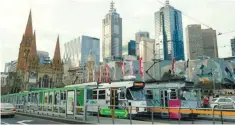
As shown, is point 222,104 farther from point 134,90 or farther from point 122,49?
point 122,49

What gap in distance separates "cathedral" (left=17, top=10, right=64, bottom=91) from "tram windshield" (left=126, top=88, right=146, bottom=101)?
271 ft

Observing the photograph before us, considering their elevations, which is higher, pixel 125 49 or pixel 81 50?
pixel 125 49

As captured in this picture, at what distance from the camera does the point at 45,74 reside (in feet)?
342

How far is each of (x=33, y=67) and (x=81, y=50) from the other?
5566cm

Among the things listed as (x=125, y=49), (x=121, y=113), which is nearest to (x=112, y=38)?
(x=125, y=49)

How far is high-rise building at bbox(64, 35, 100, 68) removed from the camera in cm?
15525

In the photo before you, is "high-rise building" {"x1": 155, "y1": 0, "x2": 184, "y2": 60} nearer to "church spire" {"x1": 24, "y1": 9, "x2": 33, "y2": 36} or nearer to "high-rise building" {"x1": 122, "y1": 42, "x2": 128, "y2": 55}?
"church spire" {"x1": 24, "y1": 9, "x2": 33, "y2": 36}

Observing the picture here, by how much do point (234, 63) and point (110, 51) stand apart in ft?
213

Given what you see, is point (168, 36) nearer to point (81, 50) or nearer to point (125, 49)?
point (125, 49)

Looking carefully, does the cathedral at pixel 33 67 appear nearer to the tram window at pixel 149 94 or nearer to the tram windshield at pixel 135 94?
the tram window at pixel 149 94

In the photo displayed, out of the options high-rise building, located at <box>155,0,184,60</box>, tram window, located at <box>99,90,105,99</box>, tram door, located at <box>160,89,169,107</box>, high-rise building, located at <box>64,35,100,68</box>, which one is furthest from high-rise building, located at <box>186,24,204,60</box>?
high-rise building, located at <box>64,35,100,68</box>

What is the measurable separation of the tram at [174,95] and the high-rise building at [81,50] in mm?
129665

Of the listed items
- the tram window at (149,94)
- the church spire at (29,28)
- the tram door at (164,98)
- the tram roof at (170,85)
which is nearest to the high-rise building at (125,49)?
the church spire at (29,28)

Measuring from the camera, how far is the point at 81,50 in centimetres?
15388
